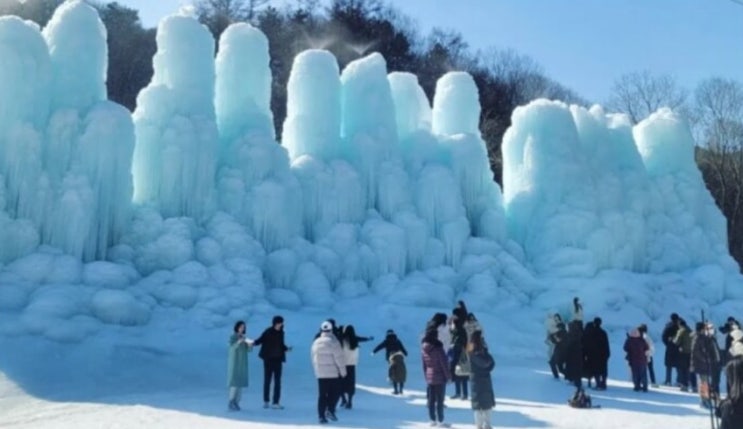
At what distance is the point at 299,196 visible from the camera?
70.8 feet

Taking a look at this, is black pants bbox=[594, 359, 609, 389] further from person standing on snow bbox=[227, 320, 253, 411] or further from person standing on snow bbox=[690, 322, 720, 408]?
person standing on snow bbox=[227, 320, 253, 411]

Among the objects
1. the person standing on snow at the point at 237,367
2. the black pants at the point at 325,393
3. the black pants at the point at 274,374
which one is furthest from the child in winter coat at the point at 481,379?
the person standing on snow at the point at 237,367

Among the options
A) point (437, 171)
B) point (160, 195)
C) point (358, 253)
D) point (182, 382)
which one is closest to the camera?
point (182, 382)

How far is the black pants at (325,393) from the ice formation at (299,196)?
7.02 m

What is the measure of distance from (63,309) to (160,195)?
448 centimetres

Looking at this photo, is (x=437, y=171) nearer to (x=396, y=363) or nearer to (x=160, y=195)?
(x=160, y=195)

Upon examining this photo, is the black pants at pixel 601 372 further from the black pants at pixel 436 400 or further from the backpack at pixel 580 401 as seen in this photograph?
the black pants at pixel 436 400

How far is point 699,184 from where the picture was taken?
30141 mm

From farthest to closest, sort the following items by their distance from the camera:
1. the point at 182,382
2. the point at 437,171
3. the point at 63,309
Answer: the point at 437,171 → the point at 63,309 → the point at 182,382

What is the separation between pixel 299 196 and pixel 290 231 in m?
1.00

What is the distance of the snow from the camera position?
15.2 meters

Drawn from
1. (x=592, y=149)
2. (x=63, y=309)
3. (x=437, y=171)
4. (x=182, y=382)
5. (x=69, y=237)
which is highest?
(x=592, y=149)

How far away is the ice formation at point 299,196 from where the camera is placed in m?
18.1

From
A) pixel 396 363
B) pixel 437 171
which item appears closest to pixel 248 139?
pixel 437 171
